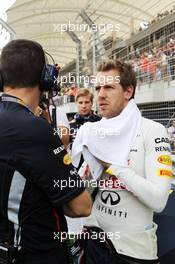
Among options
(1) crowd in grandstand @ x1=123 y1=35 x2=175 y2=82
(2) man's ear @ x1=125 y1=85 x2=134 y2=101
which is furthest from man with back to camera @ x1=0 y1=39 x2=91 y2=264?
(1) crowd in grandstand @ x1=123 y1=35 x2=175 y2=82

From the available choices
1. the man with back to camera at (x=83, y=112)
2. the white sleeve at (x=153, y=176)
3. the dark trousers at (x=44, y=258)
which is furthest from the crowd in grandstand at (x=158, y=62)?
the dark trousers at (x=44, y=258)

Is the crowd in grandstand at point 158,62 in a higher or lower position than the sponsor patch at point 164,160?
higher

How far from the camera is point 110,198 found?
5.13 ft

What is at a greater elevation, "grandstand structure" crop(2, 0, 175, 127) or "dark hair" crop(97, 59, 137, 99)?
"grandstand structure" crop(2, 0, 175, 127)

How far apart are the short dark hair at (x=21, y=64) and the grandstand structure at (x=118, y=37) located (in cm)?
269

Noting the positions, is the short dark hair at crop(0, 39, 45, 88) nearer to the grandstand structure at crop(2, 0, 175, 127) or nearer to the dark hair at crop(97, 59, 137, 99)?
the dark hair at crop(97, 59, 137, 99)

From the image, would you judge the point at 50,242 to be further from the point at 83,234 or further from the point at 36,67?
the point at 36,67

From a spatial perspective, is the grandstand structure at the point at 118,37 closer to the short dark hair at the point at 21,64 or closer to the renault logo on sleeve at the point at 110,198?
the renault logo on sleeve at the point at 110,198

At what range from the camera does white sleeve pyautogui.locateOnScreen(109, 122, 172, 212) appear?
→ 1.42m

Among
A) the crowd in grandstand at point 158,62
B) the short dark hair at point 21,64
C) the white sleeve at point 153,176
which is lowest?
the white sleeve at point 153,176

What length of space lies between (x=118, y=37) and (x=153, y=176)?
14.5 metres

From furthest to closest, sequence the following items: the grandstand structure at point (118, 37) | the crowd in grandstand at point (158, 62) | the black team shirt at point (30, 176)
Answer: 1. the crowd in grandstand at point (158, 62)
2. the grandstand structure at point (118, 37)
3. the black team shirt at point (30, 176)

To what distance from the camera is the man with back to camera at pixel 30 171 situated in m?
1.12

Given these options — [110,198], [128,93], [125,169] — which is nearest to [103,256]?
[110,198]
